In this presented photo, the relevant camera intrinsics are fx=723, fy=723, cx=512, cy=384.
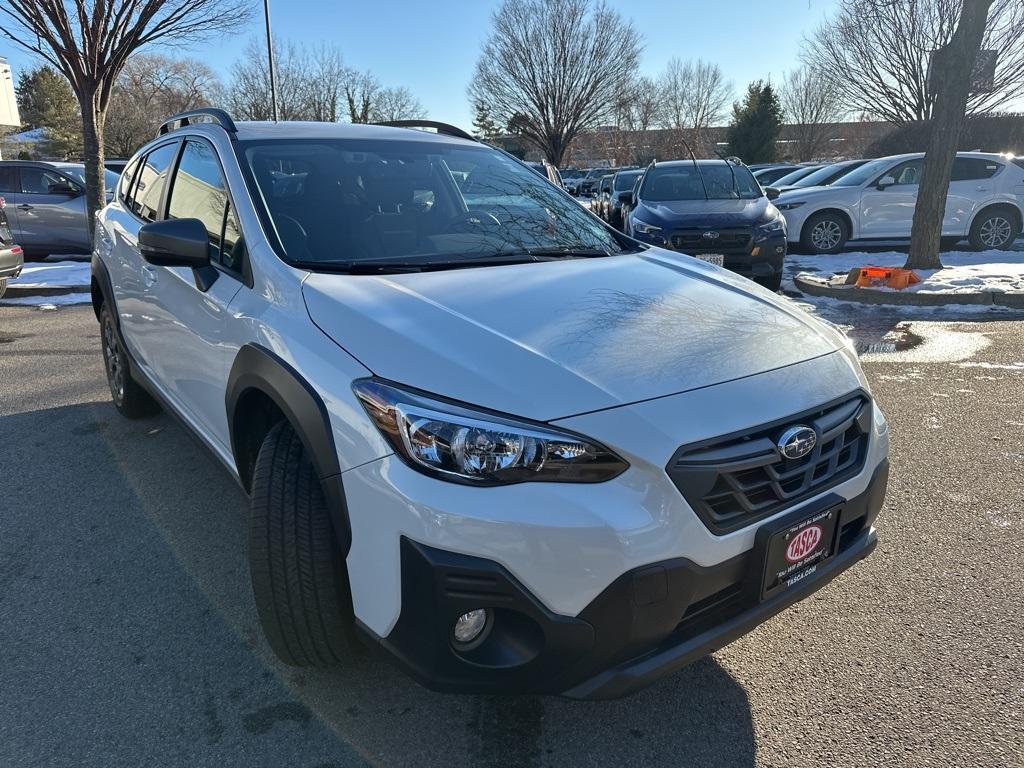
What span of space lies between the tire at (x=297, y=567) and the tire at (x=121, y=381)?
2.69 meters

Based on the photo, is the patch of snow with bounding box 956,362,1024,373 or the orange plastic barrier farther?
the orange plastic barrier

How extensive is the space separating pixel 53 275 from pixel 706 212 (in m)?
9.12

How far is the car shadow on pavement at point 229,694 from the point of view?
2.02m

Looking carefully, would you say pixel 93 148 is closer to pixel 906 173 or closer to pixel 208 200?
pixel 208 200

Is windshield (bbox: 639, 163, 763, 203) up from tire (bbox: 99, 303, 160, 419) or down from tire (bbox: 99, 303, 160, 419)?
up

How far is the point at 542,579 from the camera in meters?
1.66

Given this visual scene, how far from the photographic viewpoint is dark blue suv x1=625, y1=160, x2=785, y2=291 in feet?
26.4

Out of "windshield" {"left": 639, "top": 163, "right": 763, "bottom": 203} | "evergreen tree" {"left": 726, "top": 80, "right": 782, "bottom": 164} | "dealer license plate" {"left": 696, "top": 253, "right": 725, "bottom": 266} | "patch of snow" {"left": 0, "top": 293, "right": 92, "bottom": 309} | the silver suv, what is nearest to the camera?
"dealer license plate" {"left": 696, "top": 253, "right": 725, "bottom": 266}

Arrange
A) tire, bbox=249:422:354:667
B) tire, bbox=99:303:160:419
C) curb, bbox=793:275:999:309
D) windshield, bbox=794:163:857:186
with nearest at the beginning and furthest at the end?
tire, bbox=249:422:354:667 < tire, bbox=99:303:160:419 < curb, bbox=793:275:999:309 < windshield, bbox=794:163:857:186

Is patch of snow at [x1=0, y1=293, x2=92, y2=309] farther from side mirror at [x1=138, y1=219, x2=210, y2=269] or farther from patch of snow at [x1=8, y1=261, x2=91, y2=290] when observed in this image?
side mirror at [x1=138, y1=219, x2=210, y2=269]

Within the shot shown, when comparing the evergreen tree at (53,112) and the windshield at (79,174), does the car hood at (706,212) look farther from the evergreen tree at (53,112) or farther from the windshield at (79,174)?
the evergreen tree at (53,112)

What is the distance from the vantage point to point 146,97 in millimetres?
42188

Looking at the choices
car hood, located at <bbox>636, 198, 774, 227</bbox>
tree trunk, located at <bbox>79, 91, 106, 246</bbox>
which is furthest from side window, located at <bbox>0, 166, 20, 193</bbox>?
car hood, located at <bbox>636, 198, 774, 227</bbox>

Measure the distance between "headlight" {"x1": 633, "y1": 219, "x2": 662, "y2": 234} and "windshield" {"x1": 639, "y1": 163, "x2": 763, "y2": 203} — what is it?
74 cm
